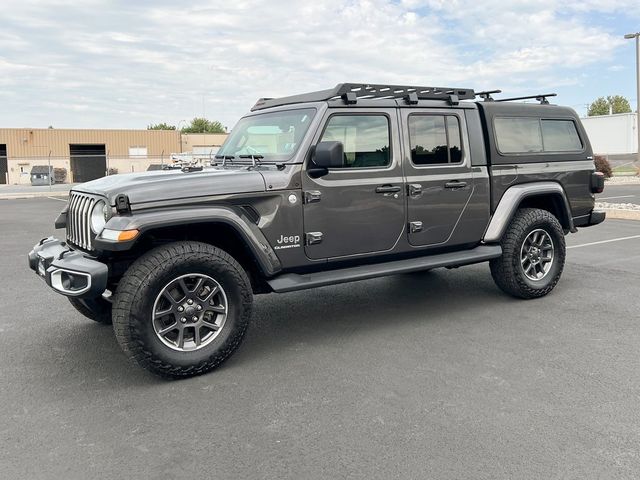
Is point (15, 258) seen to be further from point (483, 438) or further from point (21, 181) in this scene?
point (21, 181)

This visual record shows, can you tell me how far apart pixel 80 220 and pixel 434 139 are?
317cm

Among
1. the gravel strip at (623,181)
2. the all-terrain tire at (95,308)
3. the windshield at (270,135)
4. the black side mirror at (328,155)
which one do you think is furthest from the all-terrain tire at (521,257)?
the gravel strip at (623,181)

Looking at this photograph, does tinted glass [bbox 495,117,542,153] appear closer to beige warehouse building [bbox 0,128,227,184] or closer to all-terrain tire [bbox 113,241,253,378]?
all-terrain tire [bbox 113,241,253,378]

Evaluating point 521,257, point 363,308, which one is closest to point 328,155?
point 363,308

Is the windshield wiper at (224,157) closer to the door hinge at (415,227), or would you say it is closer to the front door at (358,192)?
the front door at (358,192)

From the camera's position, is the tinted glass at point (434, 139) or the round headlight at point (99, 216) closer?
the round headlight at point (99, 216)

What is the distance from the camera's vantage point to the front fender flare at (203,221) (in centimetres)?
374

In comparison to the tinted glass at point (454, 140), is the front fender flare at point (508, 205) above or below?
below

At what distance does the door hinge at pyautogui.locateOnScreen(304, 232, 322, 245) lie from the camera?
4.52 m

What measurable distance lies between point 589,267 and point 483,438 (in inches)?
203

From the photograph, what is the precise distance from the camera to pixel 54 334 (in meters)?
4.98

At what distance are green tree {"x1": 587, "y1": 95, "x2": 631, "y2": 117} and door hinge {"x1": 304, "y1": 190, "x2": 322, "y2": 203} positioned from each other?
95687mm

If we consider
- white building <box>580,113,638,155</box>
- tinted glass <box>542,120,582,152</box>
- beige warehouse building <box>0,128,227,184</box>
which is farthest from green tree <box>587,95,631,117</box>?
tinted glass <box>542,120,582,152</box>

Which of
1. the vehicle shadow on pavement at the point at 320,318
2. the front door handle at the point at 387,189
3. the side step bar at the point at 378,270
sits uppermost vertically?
the front door handle at the point at 387,189
